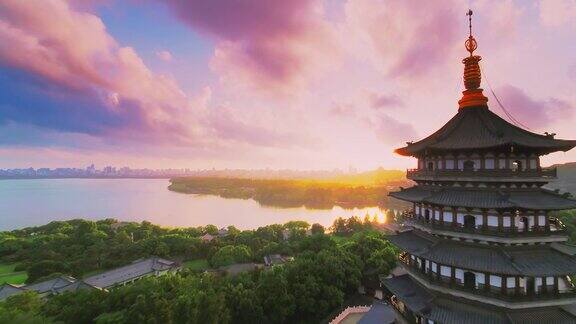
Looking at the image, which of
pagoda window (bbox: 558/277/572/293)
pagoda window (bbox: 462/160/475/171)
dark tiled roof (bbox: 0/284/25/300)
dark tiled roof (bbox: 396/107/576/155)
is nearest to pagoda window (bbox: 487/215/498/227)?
pagoda window (bbox: 462/160/475/171)

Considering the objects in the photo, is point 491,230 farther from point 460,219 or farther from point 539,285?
point 539,285

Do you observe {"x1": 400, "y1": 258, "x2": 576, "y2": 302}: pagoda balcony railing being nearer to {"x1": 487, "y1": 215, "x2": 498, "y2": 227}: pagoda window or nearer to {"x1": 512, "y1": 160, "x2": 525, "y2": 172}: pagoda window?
{"x1": 487, "y1": 215, "x2": 498, "y2": 227}: pagoda window

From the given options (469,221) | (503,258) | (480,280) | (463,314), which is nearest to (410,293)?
(463,314)

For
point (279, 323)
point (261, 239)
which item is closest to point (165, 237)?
point (261, 239)

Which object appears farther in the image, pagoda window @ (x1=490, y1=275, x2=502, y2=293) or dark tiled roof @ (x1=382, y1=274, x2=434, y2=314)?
dark tiled roof @ (x1=382, y1=274, x2=434, y2=314)

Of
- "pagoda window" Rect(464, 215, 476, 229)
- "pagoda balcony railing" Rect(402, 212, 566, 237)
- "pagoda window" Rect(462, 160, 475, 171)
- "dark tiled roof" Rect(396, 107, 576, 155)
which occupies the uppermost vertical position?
"dark tiled roof" Rect(396, 107, 576, 155)
